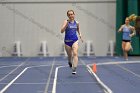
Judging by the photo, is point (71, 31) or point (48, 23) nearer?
point (71, 31)

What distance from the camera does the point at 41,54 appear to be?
842 inches

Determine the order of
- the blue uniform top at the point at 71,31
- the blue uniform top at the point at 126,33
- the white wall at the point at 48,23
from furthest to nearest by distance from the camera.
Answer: the white wall at the point at 48,23 → the blue uniform top at the point at 126,33 → the blue uniform top at the point at 71,31

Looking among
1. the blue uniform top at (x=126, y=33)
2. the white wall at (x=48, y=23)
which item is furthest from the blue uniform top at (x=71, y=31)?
the white wall at (x=48, y=23)

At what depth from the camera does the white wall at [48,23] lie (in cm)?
2136

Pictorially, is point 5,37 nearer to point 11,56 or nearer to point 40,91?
point 11,56

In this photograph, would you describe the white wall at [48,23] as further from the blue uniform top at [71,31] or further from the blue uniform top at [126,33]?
the blue uniform top at [71,31]

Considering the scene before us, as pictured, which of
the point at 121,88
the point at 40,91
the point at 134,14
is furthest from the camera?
the point at 134,14

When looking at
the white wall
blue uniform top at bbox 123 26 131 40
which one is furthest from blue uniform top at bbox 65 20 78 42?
the white wall

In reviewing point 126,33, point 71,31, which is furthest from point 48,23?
point 71,31

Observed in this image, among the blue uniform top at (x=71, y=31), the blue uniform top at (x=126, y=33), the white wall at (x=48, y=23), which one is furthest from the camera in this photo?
the white wall at (x=48, y=23)

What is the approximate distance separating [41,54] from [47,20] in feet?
6.11

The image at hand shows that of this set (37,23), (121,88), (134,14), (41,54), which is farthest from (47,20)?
(121,88)

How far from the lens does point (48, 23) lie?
845 inches

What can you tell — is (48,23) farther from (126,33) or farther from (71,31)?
(71,31)
